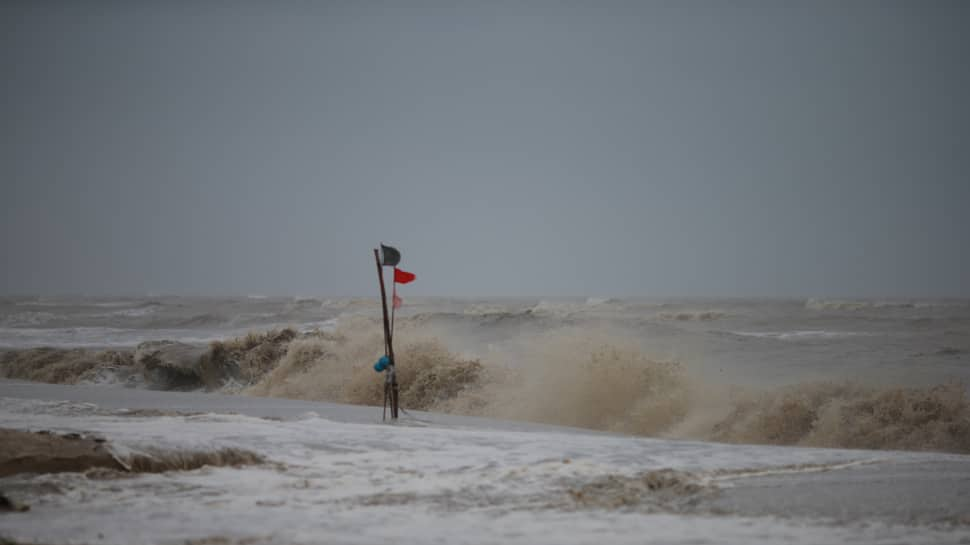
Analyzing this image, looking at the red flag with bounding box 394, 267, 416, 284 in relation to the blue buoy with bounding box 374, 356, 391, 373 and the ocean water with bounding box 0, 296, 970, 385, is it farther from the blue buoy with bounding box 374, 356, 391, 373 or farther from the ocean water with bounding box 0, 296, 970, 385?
the ocean water with bounding box 0, 296, 970, 385

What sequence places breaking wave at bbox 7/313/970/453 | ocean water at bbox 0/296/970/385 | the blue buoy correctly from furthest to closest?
ocean water at bbox 0/296/970/385 < breaking wave at bbox 7/313/970/453 < the blue buoy

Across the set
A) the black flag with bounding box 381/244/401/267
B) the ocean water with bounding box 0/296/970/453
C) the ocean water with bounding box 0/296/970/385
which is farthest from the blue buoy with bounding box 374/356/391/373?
the ocean water with bounding box 0/296/970/385

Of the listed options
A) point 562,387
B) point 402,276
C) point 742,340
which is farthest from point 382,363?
point 742,340

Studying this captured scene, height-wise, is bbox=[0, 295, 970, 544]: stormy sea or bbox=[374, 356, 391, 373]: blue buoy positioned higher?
bbox=[374, 356, 391, 373]: blue buoy

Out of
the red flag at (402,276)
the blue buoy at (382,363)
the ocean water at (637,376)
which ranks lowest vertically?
the ocean water at (637,376)

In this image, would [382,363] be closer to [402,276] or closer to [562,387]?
[402,276]

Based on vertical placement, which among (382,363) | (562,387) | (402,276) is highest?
(402,276)

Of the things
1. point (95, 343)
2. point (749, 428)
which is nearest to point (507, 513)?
point (749, 428)

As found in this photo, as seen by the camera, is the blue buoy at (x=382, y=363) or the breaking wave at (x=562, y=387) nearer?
the blue buoy at (x=382, y=363)

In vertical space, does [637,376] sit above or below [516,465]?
below

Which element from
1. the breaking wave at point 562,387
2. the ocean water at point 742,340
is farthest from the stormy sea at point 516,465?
the ocean water at point 742,340

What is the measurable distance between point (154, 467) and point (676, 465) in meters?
3.30

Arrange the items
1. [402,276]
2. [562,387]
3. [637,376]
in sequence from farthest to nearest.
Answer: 1. [562,387]
2. [637,376]
3. [402,276]

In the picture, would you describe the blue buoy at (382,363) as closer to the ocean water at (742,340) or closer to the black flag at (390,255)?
the black flag at (390,255)
